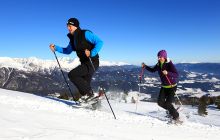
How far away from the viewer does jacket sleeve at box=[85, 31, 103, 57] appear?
434 inches

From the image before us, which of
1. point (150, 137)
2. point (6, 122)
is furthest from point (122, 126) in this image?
point (6, 122)

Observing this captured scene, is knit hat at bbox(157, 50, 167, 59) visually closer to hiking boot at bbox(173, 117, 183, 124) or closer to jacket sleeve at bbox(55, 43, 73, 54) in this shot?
Answer: hiking boot at bbox(173, 117, 183, 124)

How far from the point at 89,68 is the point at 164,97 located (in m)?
3.02

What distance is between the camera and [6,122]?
6840mm

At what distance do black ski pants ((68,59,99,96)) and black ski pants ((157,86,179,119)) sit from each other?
8.84ft

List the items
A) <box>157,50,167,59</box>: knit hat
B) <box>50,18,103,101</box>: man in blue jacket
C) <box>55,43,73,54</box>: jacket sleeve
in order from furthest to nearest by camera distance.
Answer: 1. <box>55,43,73,54</box>: jacket sleeve
2. <box>157,50,167,59</box>: knit hat
3. <box>50,18,103,101</box>: man in blue jacket

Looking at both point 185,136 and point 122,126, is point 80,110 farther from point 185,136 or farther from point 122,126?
point 185,136

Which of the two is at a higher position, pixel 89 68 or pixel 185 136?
pixel 89 68

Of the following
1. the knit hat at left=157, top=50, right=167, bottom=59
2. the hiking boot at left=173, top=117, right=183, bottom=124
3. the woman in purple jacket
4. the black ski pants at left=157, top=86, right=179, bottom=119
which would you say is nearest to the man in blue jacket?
the knit hat at left=157, top=50, right=167, bottom=59

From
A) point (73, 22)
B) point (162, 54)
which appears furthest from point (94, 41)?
point (162, 54)

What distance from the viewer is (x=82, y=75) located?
452 inches

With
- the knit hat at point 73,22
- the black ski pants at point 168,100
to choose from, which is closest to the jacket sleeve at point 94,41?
the knit hat at point 73,22

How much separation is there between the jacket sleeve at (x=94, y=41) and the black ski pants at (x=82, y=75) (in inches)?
21.4

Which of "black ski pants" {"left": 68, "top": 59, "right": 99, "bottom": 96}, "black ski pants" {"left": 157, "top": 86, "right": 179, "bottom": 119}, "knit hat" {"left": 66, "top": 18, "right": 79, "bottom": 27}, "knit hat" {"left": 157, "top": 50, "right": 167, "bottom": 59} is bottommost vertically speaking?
"black ski pants" {"left": 157, "top": 86, "right": 179, "bottom": 119}
